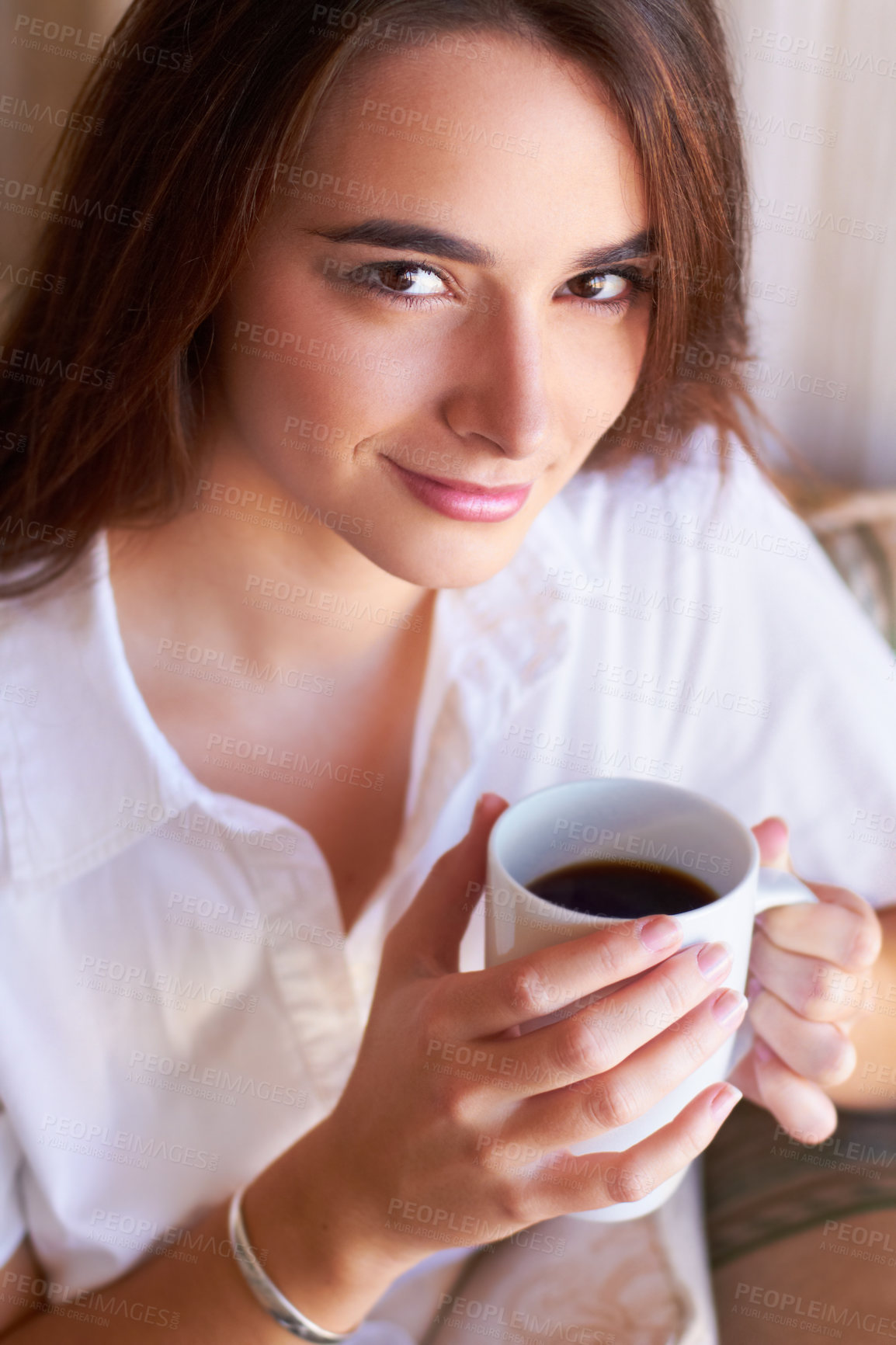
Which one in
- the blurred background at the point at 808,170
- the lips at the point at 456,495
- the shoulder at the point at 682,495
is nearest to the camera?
the lips at the point at 456,495

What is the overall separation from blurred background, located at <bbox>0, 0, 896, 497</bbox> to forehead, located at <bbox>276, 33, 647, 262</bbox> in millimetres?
347

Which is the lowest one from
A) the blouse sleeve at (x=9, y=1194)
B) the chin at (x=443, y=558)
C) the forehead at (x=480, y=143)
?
the blouse sleeve at (x=9, y=1194)

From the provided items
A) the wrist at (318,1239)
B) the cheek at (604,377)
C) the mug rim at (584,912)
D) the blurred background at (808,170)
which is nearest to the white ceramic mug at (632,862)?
the mug rim at (584,912)

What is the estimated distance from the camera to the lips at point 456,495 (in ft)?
2.36

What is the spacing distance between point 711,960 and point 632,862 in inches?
4.9

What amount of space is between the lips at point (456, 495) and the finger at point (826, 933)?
32 centimetres

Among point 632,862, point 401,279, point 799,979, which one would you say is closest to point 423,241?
point 401,279

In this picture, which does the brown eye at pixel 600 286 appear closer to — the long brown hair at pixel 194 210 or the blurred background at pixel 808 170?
the long brown hair at pixel 194 210

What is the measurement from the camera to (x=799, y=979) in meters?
0.67

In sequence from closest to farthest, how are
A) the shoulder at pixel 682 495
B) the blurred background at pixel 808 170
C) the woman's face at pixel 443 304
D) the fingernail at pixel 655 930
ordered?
the fingernail at pixel 655 930 → the woman's face at pixel 443 304 → the blurred background at pixel 808 170 → the shoulder at pixel 682 495

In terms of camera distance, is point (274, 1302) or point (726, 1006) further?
point (274, 1302)

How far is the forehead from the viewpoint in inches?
24.0

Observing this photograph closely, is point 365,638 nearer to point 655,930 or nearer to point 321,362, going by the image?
point 321,362

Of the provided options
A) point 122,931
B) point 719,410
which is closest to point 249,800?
point 122,931
